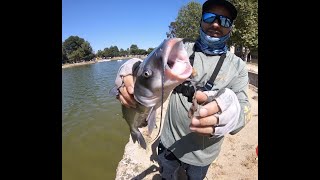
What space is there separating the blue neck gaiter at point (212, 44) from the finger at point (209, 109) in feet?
3.15

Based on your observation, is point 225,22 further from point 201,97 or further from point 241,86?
point 201,97

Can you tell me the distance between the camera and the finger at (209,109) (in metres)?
2.07

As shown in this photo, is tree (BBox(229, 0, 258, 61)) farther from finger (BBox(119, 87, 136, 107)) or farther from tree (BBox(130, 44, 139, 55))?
tree (BBox(130, 44, 139, 55))

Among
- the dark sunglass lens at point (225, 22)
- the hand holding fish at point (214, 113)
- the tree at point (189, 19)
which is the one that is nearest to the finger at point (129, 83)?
the hand holding fish at point (214, 113)

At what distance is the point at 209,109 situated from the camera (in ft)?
6.86

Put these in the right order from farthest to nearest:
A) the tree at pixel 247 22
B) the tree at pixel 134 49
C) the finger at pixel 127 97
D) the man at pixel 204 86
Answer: the tree at pixel 134 49 < the tree at pixel 247 22 < the man at pixel 204 86 < the finger at pixel 127 97

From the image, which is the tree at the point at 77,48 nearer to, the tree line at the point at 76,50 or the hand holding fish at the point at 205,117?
the tree line at the point at 76,50

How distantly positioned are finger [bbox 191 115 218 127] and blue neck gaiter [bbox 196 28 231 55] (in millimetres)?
1028

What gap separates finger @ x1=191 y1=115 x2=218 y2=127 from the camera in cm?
209

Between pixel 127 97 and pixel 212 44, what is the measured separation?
3.71ft

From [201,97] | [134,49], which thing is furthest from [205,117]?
[134,49]
